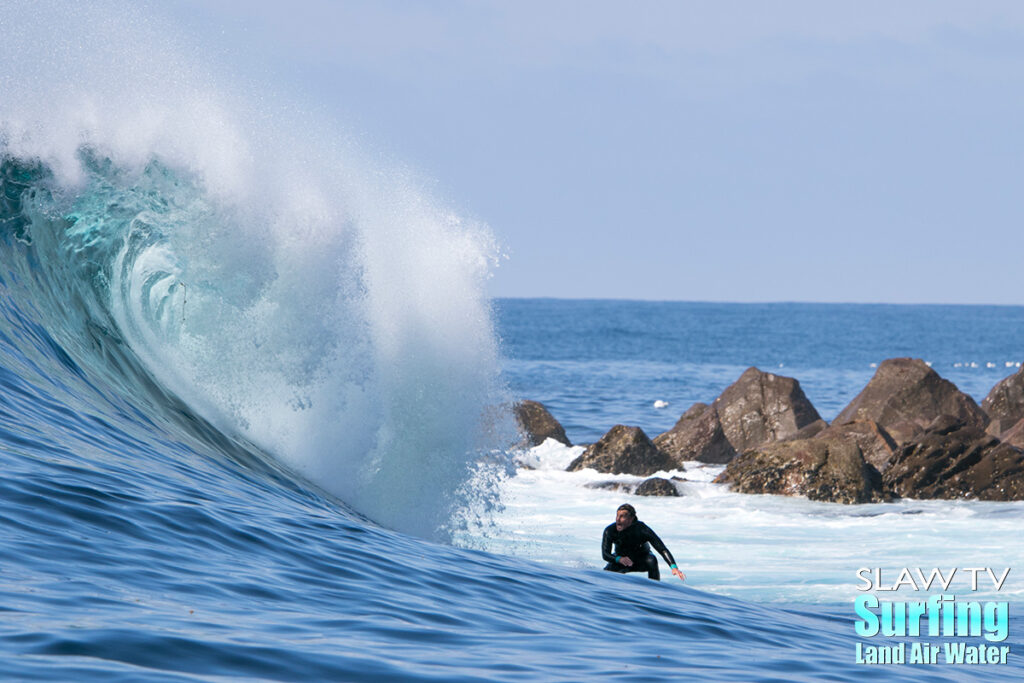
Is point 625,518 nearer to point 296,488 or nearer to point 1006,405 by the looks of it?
point 296,488

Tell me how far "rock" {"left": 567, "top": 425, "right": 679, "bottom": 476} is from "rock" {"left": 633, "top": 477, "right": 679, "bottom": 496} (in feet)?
6.79

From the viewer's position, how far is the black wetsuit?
11.2 meters

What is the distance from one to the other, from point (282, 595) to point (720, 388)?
152 ft

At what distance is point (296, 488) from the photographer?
11375 millimetres

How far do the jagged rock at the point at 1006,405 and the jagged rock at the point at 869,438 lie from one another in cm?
382

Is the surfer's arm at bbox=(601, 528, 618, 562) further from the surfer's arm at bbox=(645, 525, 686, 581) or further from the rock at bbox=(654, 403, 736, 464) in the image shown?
the rock at bbox=(654, 403, 736, 464)

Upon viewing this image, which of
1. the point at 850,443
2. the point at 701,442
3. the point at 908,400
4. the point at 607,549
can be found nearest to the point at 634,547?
the point at 607,549

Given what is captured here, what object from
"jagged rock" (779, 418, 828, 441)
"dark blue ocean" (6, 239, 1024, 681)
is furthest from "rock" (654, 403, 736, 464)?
"dark blue ocean" (6, 239, 1024, 681)

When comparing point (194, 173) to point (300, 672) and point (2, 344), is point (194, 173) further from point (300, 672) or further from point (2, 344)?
point (300, 672)

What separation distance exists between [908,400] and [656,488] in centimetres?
779

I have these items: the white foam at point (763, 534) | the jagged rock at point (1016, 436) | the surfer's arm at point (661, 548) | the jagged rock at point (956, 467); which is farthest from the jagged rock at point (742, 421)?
the surfer's arm at point (661, 548)

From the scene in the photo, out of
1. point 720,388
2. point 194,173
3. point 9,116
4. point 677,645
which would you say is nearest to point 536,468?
point 194,173

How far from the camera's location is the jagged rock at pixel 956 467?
19.6 meters

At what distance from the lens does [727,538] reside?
650 inches
